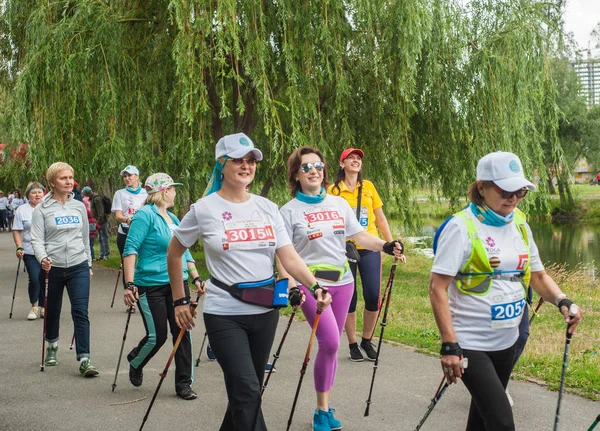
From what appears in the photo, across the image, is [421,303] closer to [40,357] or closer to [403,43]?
[403,43]

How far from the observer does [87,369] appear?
683 centimetres

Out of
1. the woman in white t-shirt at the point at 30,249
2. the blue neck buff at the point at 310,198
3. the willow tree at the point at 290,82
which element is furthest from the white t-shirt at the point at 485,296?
the willow tree at the point at 290,82

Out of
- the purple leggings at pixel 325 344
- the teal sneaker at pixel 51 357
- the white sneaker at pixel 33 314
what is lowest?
the white sneaker at pixel 33 314

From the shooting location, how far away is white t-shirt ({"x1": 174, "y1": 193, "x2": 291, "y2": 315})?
4091 millimetres

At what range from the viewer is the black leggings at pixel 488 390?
3484mm

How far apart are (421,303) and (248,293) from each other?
726cm

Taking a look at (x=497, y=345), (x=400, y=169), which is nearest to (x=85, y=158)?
(x=400, y=169)

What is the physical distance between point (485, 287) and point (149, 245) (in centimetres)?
339

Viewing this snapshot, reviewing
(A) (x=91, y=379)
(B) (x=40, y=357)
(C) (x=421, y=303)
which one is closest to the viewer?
(A) (x=91, y=379)

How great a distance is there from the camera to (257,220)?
425 centimetres

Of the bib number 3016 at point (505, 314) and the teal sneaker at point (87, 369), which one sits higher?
the bib number 3016 at point (505, 314)

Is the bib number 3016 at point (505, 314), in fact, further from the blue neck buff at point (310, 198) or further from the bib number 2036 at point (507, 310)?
the blue neck buff at point (310, 198)

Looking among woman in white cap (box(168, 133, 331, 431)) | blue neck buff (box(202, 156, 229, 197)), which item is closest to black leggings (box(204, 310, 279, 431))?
woman in white cap (box(168, 133, 331, 431))

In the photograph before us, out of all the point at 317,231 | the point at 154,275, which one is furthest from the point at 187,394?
the point at 317,231
